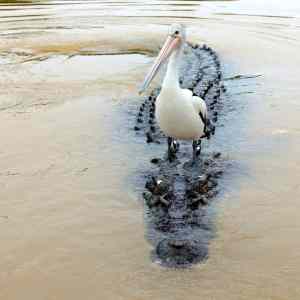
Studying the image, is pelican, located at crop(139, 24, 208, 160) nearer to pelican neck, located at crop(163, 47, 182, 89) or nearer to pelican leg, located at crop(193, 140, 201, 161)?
pelican neck, located at crop(163, 47, 182, 89)

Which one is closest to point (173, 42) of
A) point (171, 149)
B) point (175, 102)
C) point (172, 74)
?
point (172, 74)

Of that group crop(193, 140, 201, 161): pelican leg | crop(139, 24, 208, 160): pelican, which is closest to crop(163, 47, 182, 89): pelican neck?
crop(139, 24, 208, 160): pelican

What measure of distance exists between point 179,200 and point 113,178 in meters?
1.14

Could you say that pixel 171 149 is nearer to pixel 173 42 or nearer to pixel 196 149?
pixel 196 149

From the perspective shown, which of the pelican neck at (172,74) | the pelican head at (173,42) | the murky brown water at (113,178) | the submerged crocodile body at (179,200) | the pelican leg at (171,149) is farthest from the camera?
the pelican leg at (171,149)

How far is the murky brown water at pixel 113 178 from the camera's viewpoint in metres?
4.66

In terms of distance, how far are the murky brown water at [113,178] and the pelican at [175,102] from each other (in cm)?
72

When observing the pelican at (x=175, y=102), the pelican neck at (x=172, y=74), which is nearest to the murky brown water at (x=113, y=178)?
the pelican at (x=175, y=102)

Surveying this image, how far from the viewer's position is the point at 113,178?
6664mm

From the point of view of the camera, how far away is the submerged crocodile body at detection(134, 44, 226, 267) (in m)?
4.93

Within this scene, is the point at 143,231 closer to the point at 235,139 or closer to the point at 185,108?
the point at 185,108

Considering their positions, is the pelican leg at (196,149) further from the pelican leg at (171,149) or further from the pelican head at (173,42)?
the pelican head at (173,42)

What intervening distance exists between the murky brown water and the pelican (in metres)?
0.72

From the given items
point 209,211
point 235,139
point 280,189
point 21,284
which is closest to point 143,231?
point 209,211
